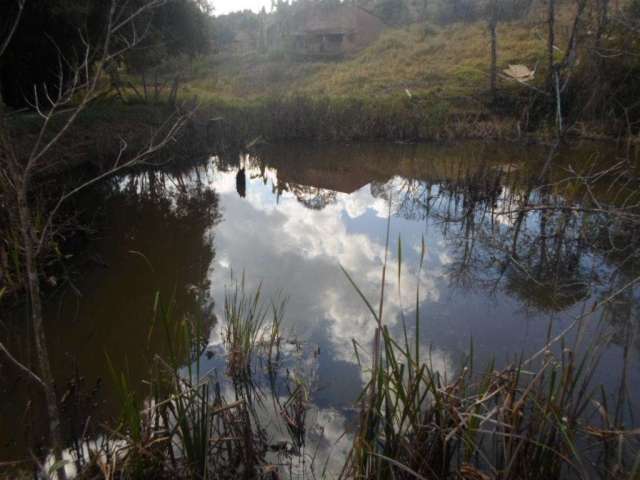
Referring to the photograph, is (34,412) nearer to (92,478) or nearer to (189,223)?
(92,478)

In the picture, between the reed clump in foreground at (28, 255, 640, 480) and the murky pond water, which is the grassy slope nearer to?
the murky pond water

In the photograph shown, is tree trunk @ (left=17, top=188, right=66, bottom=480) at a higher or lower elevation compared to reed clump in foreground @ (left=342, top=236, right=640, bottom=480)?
higher

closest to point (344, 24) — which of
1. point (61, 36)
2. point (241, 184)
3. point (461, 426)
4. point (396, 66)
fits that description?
point (396, 66)

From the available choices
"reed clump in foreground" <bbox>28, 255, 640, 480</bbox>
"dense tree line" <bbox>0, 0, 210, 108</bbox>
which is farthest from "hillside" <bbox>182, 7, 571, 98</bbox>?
"reed clump in foreground" <bbox>28, 255, 640, 480</bbox>

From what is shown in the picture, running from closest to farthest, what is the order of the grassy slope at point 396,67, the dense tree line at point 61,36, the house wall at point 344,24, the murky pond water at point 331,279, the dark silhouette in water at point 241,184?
the murky pond water at point 331,279, the dark silhouette in water at point 241,184, the dense tree line at point 61,36, the grassy slope at point 396,67, the house wall at point 344,24

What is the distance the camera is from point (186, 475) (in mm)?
2094

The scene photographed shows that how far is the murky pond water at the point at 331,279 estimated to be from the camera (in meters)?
3.11

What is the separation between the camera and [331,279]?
15.6ft

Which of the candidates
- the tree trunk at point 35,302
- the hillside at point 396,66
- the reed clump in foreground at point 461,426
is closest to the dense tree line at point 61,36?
the hillside at point 396,66

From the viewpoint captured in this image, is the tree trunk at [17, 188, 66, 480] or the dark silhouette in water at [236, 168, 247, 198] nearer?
the tree trunk at [17, 188, 66, 480]

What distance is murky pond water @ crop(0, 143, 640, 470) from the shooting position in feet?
10.2

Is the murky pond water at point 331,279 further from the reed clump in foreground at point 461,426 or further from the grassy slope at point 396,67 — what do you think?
the grassy slope at point 396,67

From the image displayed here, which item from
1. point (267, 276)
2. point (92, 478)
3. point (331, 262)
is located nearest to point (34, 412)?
point (92, 478)

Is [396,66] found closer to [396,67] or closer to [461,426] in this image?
[396,67]
